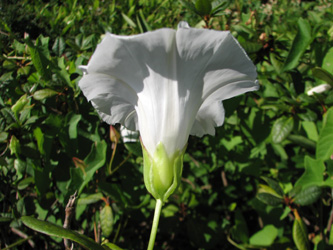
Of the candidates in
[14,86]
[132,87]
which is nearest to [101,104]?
[132,87]

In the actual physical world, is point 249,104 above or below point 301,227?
above

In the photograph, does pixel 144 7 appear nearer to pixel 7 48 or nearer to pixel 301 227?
pixel 7 48

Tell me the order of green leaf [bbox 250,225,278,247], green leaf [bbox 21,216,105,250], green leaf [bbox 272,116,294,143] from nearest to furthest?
green leaf [bbox 21,216,105,250] → green leaf [bbox 272,116,294,143] → green leaf [bbox 250,225,278,247]

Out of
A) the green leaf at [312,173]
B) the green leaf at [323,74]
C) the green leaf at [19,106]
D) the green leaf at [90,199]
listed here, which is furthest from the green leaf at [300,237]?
the green leaf at [19,106]

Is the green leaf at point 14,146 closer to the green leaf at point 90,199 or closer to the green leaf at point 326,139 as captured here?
the green leaf at point 90,199

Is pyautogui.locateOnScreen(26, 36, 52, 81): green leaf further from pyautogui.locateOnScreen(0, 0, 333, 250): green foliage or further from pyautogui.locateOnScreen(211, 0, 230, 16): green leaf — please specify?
pyautogui.locateOnScreen(211, 0, 230, 16): green leaf

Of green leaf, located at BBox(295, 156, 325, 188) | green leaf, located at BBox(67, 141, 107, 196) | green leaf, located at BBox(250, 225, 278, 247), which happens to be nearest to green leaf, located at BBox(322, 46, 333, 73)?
green leaf, located at BBox(295, 156, 325, 188)

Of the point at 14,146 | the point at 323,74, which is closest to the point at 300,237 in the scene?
the point at 323,74

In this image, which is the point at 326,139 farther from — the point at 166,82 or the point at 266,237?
the point at 166,82
